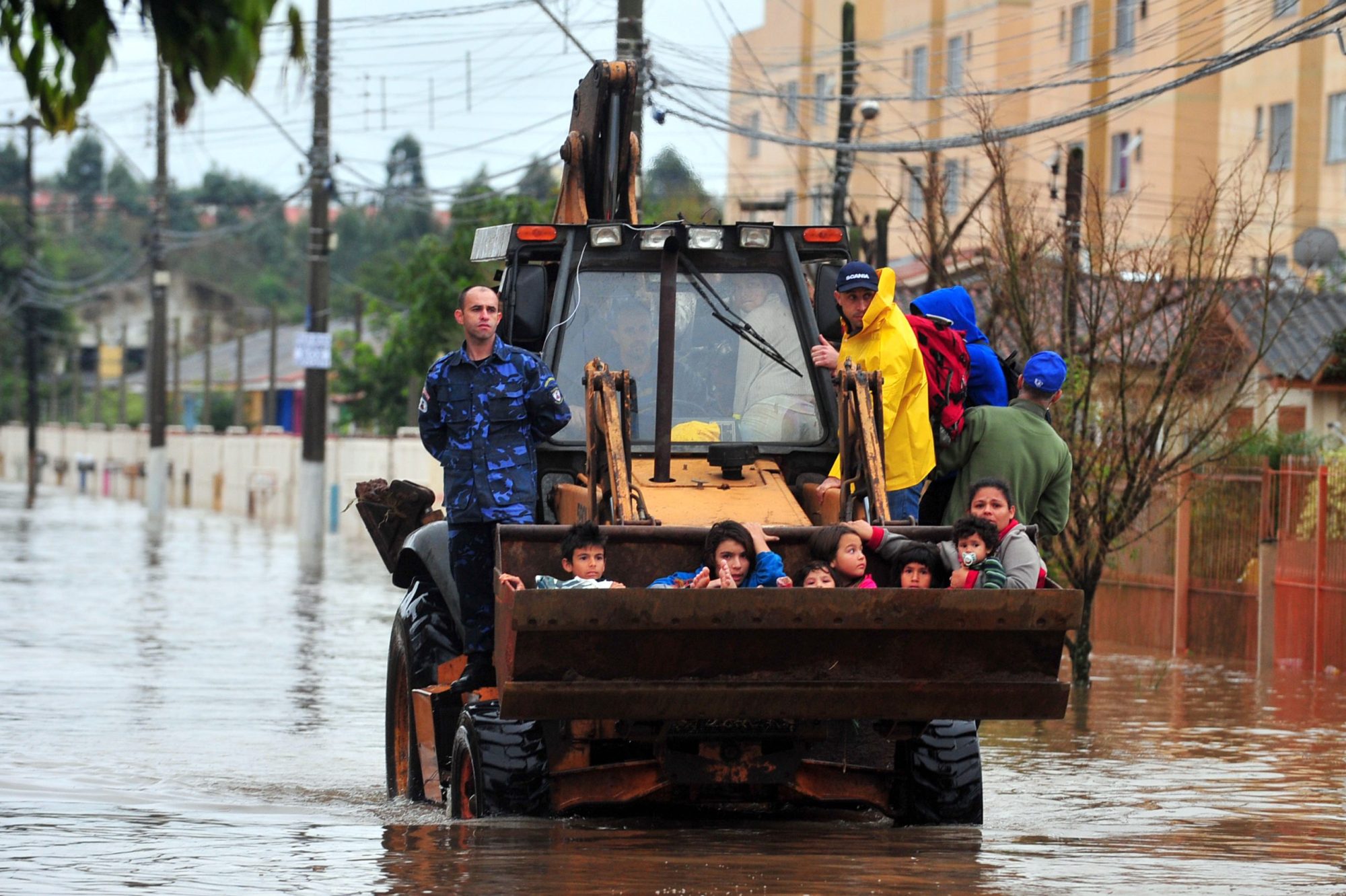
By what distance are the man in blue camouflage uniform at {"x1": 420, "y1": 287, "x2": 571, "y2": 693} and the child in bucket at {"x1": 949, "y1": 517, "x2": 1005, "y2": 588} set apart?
1747 mm

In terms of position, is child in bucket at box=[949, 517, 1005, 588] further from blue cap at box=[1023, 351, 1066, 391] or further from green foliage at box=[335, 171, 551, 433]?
green foliage at box=[335, 171, 551, 433]

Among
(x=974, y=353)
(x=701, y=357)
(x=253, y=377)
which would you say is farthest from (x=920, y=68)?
(x=253, y=377)

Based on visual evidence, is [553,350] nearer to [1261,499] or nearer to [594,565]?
[594,565]

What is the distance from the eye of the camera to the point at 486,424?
351 inches

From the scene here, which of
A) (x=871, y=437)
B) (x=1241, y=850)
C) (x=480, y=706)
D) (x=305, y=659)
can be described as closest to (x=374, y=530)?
(x=480, y=706)

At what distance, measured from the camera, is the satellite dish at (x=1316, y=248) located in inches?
1029

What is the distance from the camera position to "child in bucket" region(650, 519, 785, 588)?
7.85 m

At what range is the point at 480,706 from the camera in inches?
338

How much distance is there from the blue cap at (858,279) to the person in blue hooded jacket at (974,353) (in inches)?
42.2

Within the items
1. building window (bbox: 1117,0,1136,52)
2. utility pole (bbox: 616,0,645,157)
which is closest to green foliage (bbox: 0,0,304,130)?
utility pole (bbox: 616,0,645,157)

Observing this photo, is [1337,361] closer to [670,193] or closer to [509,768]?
[509,768]

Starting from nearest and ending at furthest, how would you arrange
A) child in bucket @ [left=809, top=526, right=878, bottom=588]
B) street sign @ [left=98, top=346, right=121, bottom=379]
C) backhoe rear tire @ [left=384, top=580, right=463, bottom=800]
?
child in bucket @ [left=809, top=526, right=878, bottom=588], backhoe rear tire @ [left=384, top=580, right=463, bottom=800], street sign @ [left=98, top=346, right=121, bottom=379]

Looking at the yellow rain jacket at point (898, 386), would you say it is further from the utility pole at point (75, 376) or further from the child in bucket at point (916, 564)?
the utility pole at point (75, 376)

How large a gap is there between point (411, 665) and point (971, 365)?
293 cm
